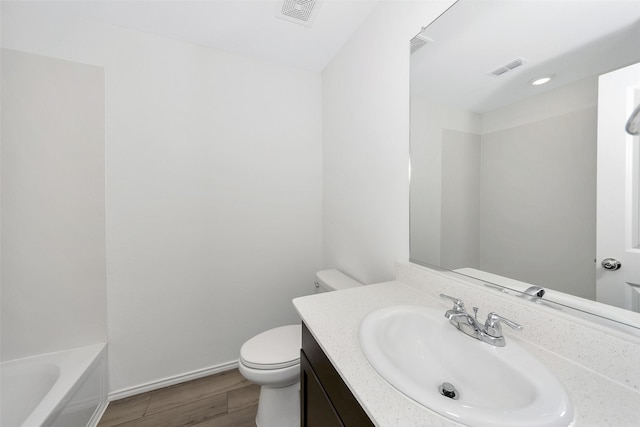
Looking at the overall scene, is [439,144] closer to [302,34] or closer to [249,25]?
[302,34]

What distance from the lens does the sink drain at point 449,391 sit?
65 cm

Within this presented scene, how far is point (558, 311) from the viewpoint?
69cm

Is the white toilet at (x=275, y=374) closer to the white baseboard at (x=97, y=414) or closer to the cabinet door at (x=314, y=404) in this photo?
the cabinet door at (x=314, y=404)

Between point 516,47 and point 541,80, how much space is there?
0.52 feet

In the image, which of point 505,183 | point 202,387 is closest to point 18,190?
point 202,387

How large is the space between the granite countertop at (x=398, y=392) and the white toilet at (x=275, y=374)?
0.52m

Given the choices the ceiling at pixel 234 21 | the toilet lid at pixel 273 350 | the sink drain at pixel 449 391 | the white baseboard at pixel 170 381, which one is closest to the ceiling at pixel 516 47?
the ceiling at pixel 234 21

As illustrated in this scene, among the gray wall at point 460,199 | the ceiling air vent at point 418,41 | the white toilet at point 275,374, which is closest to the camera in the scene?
the gray wall at point 460,199

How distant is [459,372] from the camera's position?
0.70m

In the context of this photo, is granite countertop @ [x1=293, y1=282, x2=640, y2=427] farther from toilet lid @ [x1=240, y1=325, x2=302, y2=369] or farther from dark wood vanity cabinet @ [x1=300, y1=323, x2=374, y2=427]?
toilet lid @ [x1=240, y1=325, x2=302, y2=369]

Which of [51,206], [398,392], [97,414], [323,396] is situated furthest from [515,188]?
[97,414]

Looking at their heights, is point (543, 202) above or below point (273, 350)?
above

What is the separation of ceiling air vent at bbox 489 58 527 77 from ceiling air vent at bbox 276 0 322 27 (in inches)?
41.8

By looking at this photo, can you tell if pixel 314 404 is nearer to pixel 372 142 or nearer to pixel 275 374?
pixel 275 374
